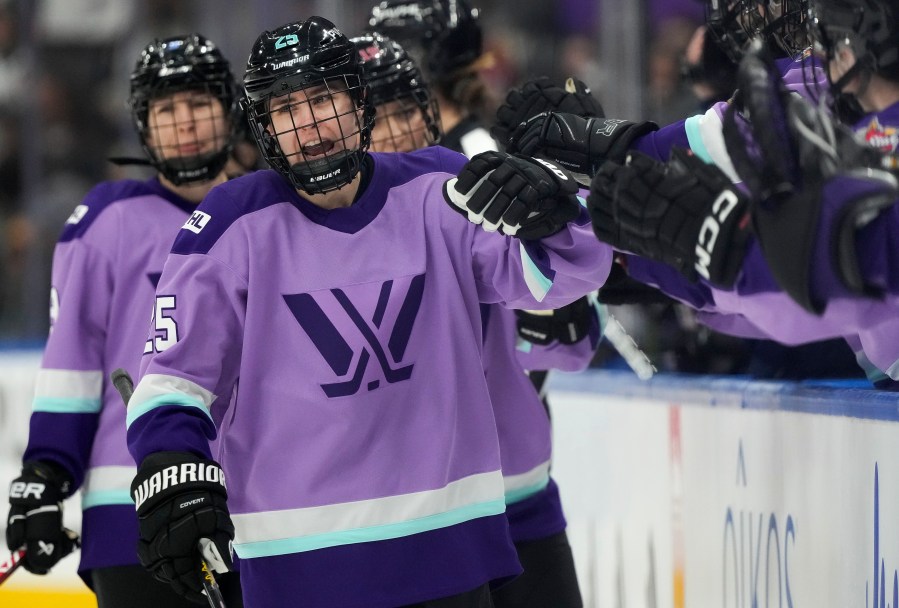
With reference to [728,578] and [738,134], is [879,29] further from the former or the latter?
[728,578]

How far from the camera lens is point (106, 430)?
2.88 meters

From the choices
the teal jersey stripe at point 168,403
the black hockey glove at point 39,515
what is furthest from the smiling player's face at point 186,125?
the teal jersey stripe at point 168,403

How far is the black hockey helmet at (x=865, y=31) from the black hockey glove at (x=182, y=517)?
1057 millimetres

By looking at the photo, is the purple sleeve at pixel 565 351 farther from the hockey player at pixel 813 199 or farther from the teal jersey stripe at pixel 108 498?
the hockey player at pixel 813 199

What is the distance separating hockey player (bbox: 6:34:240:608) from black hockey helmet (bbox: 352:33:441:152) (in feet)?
1.17

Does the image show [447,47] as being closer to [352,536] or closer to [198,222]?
[198,222]

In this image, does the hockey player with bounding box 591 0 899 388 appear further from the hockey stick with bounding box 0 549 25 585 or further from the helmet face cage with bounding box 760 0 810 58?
the hockey stick with bounding box 0 549 25 585

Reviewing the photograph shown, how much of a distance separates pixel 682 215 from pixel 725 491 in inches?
57.4

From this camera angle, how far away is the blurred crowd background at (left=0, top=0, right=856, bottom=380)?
465 centimetres

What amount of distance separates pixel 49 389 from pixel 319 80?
3.32ft

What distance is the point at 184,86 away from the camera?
118 inches

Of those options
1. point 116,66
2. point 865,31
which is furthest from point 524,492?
point 116,66

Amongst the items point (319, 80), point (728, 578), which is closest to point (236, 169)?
point (319, 80)

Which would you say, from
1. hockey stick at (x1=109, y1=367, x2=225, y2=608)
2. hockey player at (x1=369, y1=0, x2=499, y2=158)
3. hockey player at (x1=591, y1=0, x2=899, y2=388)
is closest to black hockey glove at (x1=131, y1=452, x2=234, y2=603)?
hockey stick at (x1=109, y1=367, x2=225, y2=608)
